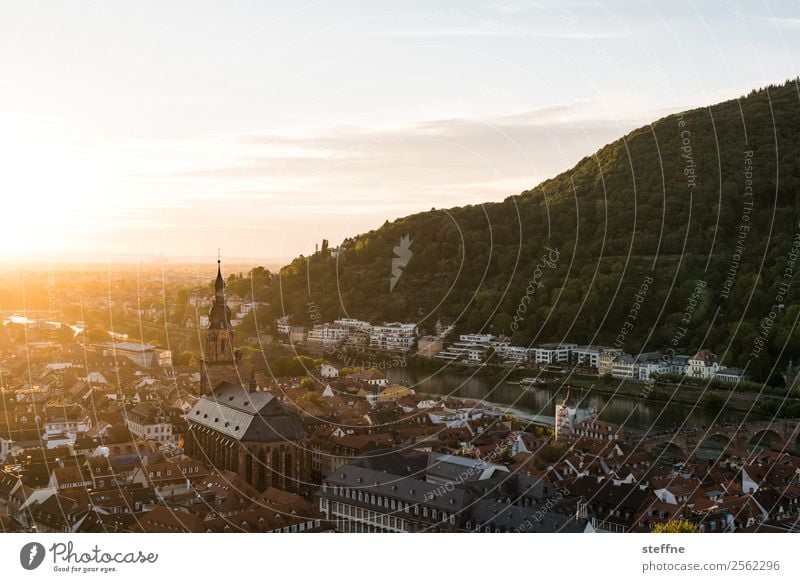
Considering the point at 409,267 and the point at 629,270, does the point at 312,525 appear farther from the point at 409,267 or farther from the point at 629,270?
the point at 409,267

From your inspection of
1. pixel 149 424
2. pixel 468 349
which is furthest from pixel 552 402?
pixel 149 424

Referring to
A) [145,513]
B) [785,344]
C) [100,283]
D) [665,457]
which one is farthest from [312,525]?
[100,283]

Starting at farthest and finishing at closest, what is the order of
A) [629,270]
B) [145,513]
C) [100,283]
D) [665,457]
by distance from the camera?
[100,283] → [629,270] → [665,457] → [145,513]

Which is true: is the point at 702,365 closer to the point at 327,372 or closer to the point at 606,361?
the point at 606,361

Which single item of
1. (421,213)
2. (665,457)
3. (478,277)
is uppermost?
(421,213)

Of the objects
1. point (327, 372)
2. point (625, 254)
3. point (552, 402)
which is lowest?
point (552, 402)

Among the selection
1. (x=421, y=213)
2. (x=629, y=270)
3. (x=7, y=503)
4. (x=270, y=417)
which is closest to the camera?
(x=7, y=503)
